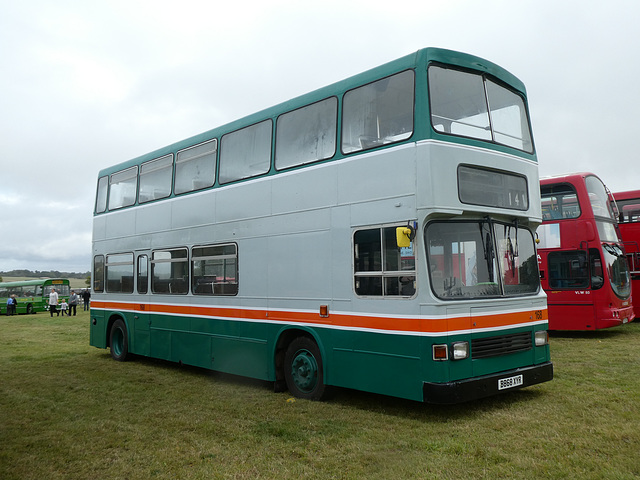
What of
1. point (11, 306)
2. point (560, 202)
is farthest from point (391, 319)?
point (11, 306)

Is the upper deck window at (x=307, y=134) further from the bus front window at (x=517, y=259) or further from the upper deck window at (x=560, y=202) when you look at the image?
the upper deck window at (x=560, y=202)

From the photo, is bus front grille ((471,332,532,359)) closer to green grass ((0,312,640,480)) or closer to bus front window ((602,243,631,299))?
green grass ((0,312,640,480))

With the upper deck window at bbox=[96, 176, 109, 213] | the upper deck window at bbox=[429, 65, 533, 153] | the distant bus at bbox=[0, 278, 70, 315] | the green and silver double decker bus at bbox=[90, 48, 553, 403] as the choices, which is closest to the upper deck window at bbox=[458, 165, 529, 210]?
the green and silver double decker bus at bbox=[90, 48, 553, 403]

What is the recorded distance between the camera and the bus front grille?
23.2 feet

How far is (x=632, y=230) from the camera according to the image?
18609 millimetres

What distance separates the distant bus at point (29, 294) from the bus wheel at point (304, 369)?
→ 37893 millimetres

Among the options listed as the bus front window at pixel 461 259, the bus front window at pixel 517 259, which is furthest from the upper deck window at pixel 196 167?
the bus front window at pixel 517 259

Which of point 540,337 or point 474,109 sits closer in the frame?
point 474,109

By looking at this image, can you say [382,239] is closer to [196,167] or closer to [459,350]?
[459,350]

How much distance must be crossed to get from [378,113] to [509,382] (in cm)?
380

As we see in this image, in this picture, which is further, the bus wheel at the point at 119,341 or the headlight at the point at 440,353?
the bus wheel at the point at 119,341

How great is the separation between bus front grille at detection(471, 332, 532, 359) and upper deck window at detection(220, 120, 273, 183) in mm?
4206

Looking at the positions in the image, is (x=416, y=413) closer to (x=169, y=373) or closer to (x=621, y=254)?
(x=169, y=373)

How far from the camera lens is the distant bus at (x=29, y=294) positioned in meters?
40.9
